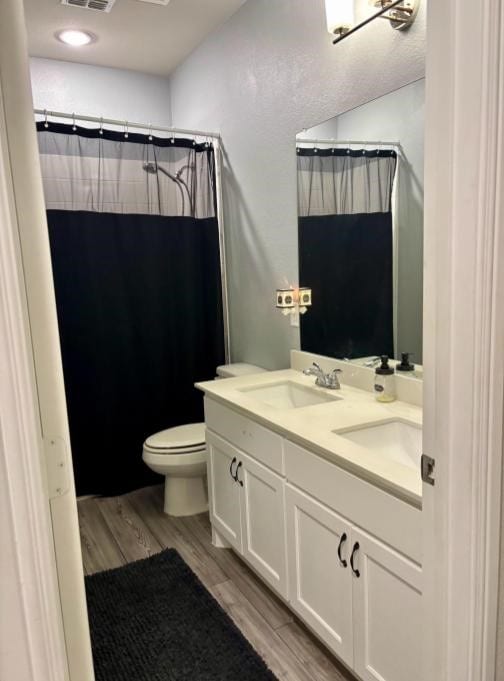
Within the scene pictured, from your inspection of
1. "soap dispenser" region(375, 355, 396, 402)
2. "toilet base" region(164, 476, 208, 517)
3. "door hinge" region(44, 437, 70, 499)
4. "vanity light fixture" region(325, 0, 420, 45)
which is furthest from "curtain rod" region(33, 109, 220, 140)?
"door hinge" region(44, 437, 70, 499)

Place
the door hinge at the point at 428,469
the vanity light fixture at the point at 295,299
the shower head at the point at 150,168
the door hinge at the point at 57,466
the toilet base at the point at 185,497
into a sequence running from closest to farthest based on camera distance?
the door hinge at the point at 57,466 < the door hinge at the point at 428,469 < the vanity light fixture at the point at 295,299 < the toilet base at the point at 185,497 < the shower head at the point at 150,168

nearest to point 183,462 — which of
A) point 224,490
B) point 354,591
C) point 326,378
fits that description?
point 224,490

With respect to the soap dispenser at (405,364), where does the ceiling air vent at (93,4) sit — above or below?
above

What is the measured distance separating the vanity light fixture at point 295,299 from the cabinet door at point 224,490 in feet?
2.37

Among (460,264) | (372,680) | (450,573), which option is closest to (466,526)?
(450,573)

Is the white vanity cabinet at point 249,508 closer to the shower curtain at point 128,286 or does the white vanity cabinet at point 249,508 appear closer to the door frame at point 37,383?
the shower curtain at point 128,286

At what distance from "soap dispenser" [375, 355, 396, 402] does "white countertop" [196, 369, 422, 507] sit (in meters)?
0.03

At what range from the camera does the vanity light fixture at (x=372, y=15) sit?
174 centimetres

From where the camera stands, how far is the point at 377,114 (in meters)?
1.98

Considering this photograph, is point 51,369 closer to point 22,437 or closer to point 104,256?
point 22,437

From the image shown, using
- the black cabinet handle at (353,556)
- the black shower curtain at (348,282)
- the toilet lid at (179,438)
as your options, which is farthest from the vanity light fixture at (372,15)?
the toilet lid at (179,438)

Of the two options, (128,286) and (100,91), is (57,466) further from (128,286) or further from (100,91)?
(100,91)

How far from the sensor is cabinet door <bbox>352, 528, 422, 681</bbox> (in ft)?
4.26

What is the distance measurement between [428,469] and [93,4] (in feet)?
8.95
